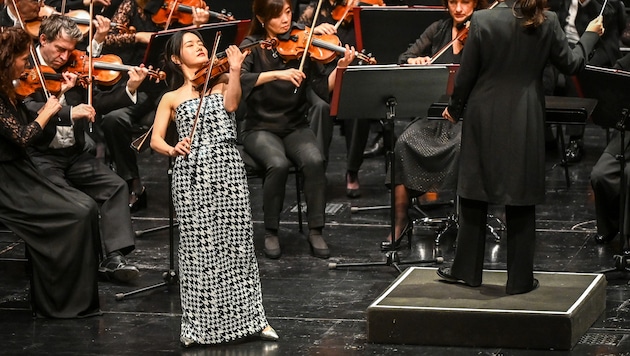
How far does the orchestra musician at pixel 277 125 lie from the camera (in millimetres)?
6592

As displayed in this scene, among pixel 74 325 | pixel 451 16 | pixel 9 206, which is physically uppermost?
pixel 451 16

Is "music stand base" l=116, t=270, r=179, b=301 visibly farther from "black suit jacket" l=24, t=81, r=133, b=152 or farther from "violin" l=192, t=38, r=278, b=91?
"violin" l=192, t=38, r=278, b=91

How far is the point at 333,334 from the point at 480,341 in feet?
2.12

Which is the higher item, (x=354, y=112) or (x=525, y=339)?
(x=354, y=112)

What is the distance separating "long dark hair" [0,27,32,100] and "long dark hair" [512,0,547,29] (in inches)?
88.8

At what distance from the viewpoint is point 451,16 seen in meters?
6.81

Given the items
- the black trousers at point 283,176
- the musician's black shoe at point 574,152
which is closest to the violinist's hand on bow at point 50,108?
the black trousers at point 283,176

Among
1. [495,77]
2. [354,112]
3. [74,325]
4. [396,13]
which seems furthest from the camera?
[396,13]

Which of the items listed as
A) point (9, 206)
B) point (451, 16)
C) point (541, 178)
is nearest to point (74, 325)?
point (9, 206)

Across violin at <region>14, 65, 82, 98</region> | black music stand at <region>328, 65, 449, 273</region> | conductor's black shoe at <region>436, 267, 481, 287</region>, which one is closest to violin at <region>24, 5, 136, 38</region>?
violin at <region>14, 65, 82, 98</region>

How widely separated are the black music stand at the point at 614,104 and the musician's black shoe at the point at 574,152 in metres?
2.20

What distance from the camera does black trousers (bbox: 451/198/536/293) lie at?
519 cm

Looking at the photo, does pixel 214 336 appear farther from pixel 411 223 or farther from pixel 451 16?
pixel 451 16

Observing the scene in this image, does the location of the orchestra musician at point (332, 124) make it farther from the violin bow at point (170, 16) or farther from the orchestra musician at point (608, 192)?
the orchestra musician at point (608, 192)
